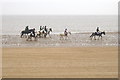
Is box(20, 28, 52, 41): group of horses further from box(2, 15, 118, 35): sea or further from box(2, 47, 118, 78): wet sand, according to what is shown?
box(2, 47, 118, 78): wet sand

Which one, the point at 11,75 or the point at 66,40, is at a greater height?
the point at 66,40

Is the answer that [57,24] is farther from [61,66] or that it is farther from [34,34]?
[61,66]

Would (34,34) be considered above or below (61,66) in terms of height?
above

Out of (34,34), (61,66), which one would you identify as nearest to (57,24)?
(34,34)

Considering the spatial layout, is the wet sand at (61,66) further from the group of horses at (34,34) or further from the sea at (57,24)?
the sea at (57,24)

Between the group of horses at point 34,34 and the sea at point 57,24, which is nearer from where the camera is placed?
the group of horses at point 34,34

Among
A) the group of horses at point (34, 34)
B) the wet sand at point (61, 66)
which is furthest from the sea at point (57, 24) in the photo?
the wet sand at point (61, 66)

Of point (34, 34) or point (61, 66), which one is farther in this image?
point (34, 34)

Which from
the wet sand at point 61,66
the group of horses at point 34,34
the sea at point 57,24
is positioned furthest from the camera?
the sea at point 57,24

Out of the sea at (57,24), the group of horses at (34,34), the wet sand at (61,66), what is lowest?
the wet sand at (61,66)
